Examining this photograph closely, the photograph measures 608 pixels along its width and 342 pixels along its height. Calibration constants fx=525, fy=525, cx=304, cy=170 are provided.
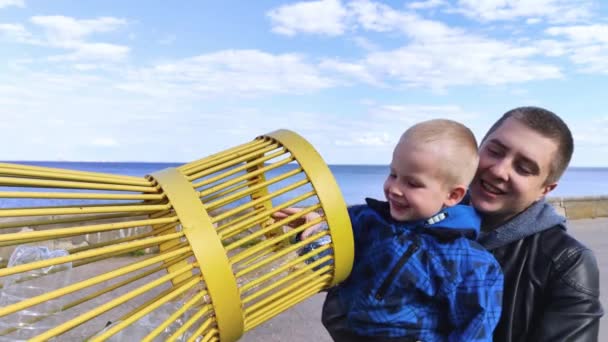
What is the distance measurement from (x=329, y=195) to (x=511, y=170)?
Answer: 714 millimetres

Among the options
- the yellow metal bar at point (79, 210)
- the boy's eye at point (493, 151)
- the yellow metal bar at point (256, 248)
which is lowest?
the yellow metal bar at point (256, 248)

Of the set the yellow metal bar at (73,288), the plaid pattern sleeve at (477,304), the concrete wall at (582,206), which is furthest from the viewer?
the concrete wall at (582,206)

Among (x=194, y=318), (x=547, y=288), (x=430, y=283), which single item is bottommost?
(x=547, y=288)

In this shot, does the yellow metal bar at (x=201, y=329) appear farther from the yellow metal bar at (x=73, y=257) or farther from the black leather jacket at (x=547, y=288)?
the black leather jacket at (x=547, y=288)

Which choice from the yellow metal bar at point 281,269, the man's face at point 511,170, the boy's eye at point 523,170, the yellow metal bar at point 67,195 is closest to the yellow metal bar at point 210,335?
the yellow metal bar at point 281,269

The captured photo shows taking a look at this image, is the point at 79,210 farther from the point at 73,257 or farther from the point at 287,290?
the point at 287,290

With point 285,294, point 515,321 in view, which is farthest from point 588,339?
point 285,294

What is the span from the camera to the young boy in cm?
162

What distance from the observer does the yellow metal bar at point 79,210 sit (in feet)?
3.98

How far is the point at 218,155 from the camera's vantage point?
1667 mm

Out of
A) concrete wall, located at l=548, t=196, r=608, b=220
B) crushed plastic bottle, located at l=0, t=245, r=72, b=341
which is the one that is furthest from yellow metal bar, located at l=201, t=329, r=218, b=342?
concrete wall, located at l=548, t=196, r=608, b=220

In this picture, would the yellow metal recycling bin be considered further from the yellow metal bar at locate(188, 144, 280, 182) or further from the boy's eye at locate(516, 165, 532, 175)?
the boy's eye at locate(516, 165, 532, 175)

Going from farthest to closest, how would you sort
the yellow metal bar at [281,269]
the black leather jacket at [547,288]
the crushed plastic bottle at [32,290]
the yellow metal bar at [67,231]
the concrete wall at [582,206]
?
the concrete wall at [582,206], the crushed plastic bottle at [32,290], the black leather jacket at [547,288], the yellow metal bar at [281,269], the yellow metal bar at [67,231]

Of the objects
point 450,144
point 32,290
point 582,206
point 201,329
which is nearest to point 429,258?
point 450,144
